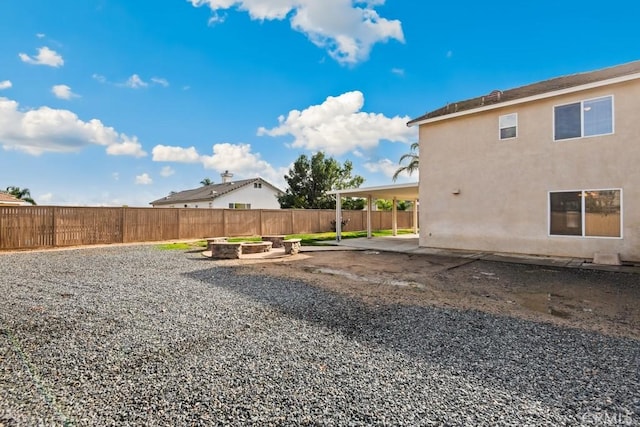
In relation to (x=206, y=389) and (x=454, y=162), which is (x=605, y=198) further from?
(x=206, y=389)

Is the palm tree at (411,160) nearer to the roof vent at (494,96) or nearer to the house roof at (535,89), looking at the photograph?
the house roof at (535,89)

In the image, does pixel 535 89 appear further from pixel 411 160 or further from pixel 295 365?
pixel 411 160

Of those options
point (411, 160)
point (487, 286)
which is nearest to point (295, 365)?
point (487, 286)

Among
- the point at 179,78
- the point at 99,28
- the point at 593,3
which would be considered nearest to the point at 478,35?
the point at 593,3

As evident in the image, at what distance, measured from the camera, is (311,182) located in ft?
104

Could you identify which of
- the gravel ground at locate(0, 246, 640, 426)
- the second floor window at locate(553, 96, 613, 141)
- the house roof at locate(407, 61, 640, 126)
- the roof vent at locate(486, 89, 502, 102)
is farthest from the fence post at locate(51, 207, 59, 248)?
the second floor window at locate(553, 96, 613, 141)

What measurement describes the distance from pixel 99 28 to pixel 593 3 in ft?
59.1

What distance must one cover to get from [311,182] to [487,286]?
25.8 m

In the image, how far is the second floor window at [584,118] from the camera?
9.38 m

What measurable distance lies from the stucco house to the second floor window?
0.03m

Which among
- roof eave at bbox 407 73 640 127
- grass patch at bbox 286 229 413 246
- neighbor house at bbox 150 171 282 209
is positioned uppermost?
roof eave at bbox 407 73 640 127

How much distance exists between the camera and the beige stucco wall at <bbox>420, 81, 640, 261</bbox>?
9.04 m

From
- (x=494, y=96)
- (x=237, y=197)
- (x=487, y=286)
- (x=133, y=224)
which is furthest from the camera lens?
(x=237, y=197)

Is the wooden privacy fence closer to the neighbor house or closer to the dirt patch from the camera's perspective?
the neighbor house
